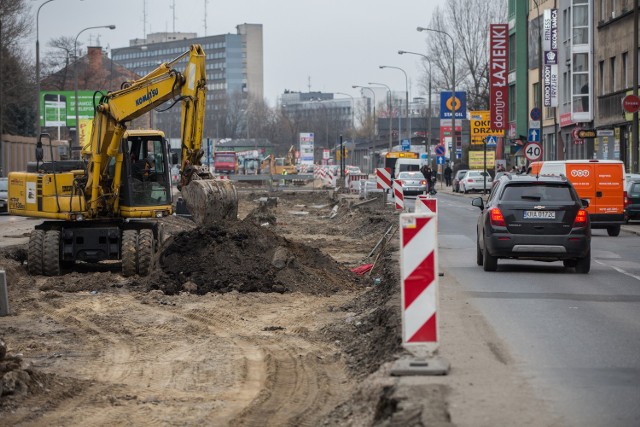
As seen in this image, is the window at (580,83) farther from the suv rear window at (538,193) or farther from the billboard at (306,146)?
the billboard at (306,146)

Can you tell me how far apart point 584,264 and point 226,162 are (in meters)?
92.2

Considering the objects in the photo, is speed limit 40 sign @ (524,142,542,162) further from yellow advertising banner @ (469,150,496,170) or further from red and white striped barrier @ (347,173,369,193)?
yellow advertising banner @ (469,150,496,170)

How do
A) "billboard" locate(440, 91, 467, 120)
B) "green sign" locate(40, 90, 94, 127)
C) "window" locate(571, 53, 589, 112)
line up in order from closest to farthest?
"window" locate(571, 53, 589, 112) < "green sign" locate(40, 90, 94, 127) < "billboard" locate(440, 91, 467, 120)

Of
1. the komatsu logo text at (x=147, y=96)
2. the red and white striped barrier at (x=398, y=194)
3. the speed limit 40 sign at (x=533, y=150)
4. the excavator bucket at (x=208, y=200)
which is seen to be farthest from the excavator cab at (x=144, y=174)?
the speed limit 40 sign at (x=533, y=150)

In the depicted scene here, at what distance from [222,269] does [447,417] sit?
466 inches

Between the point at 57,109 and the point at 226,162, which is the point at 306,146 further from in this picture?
the point at 57,109

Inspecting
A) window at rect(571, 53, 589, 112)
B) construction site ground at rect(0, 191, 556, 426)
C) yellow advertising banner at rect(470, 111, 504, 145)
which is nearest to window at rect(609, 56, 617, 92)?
window at rect(571, 53, 589, 112)

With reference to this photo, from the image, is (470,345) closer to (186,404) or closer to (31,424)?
(186,404)

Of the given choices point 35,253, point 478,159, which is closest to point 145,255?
point 35,253

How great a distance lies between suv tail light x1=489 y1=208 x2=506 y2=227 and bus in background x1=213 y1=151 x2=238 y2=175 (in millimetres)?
89972

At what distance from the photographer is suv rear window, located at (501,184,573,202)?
767 inches

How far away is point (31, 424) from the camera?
875cm

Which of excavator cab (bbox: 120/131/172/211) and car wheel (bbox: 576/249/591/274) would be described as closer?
car wheel (bbox: 576/249/591/274)

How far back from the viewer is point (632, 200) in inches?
1405
